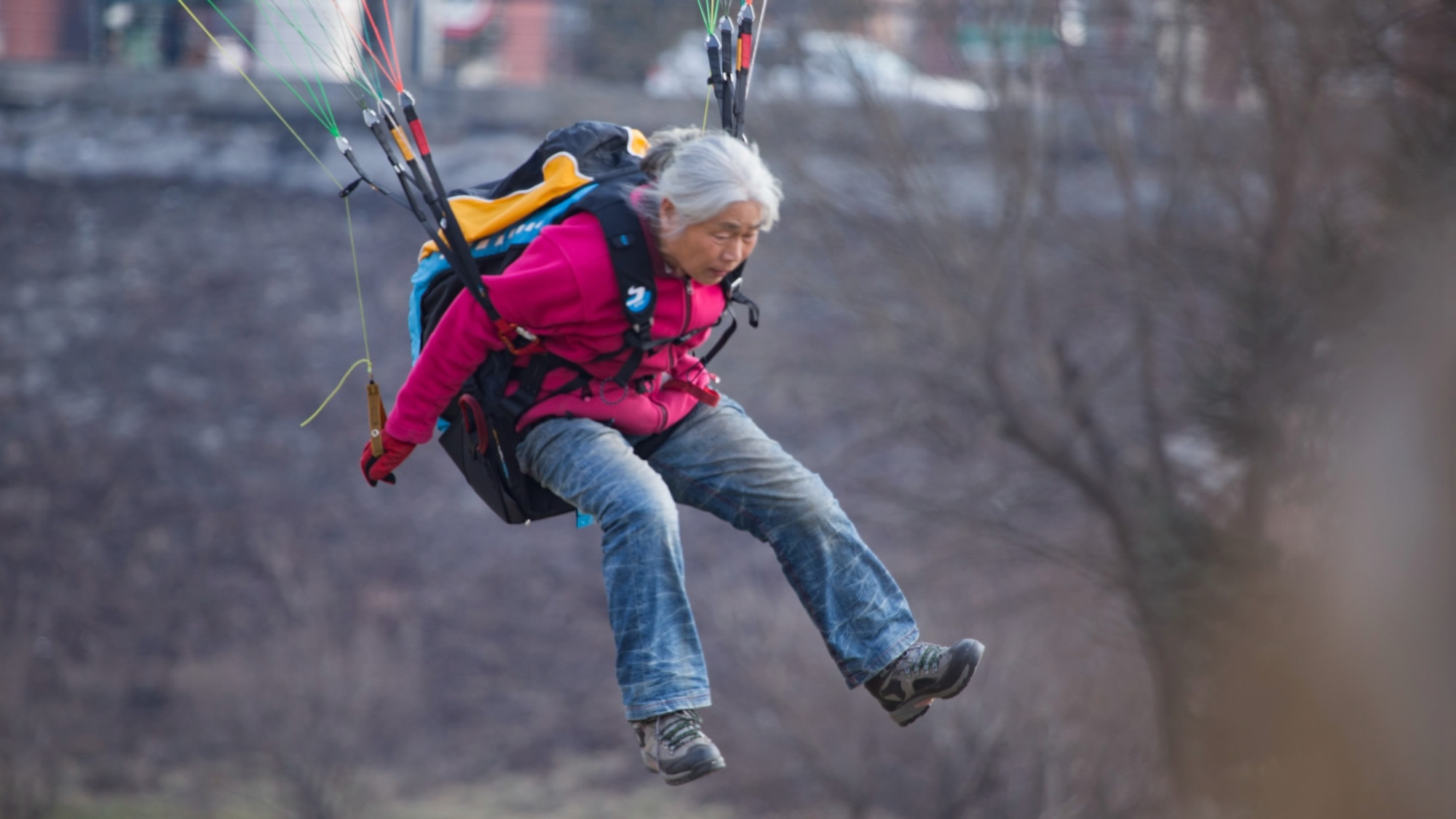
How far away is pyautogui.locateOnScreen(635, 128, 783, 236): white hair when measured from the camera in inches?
111

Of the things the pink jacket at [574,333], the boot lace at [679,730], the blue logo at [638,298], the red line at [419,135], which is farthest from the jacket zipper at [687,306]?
the boot lace at [679,730]

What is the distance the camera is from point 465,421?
3.13 m

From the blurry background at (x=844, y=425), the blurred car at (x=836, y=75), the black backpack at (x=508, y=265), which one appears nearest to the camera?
the black backpack at (x=508, y=265)

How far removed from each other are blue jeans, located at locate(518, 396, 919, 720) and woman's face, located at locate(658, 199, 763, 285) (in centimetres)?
43

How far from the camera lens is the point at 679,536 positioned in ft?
10.2

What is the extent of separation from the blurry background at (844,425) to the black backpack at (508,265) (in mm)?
5333

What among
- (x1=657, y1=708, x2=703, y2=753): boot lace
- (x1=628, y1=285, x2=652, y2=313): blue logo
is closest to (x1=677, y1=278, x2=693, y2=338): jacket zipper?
(x1=628, y1=285, x2=652, y2=313): blue logo

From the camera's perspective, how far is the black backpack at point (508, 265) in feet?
9.56

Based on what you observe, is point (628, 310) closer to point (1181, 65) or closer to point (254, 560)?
point (1181, 65)

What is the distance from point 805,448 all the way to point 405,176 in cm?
1024

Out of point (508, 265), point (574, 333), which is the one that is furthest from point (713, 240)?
point (508, 265)

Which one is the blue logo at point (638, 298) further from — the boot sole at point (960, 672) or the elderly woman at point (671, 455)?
the boot sole at point (960, 672)

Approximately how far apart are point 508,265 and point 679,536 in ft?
2.33

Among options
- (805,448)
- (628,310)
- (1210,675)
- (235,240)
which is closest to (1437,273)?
(1210,675)
